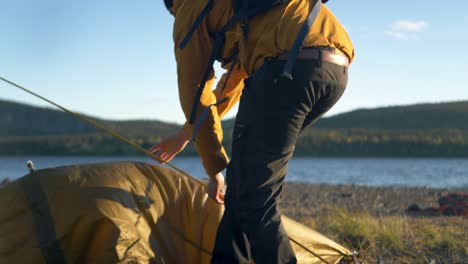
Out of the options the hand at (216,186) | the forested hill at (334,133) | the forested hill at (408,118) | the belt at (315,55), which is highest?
the belt at (315,55)

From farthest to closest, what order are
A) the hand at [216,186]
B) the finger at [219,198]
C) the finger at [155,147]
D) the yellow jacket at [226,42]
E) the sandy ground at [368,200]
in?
the sandy ground at [368,200]
the finger at [155,147]
the finger at [219,198]
the hand at [216,186]
the yellow jacket at [226,42]

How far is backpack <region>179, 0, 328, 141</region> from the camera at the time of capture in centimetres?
283

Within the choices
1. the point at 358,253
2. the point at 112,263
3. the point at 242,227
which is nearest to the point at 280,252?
the point at 242,227

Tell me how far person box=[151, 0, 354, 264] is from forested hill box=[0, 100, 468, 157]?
32.1 metres

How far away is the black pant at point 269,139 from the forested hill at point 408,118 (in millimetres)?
→ 57353

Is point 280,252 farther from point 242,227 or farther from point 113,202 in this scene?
point 113,202

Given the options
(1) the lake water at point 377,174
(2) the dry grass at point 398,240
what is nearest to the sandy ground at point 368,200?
(2) the dry grass at point 398,240

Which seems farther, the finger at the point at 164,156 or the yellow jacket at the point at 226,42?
the finger at the point at 164,156

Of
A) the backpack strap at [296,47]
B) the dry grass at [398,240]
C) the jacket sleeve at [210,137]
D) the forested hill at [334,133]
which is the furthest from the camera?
the forested hill at [334,133]

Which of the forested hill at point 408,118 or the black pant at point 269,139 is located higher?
the black pant at point 269,139

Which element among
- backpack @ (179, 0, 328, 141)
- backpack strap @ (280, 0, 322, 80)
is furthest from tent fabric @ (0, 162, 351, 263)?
backpack strap @ (280, 0, 322, 80)

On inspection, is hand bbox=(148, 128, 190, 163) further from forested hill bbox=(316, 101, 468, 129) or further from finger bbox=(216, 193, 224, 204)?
forested hill bbox=(316, 101, 468, 129)

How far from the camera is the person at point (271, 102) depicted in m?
2.87

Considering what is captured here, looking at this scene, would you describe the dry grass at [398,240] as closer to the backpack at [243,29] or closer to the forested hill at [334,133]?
the backpack at [243,29]
